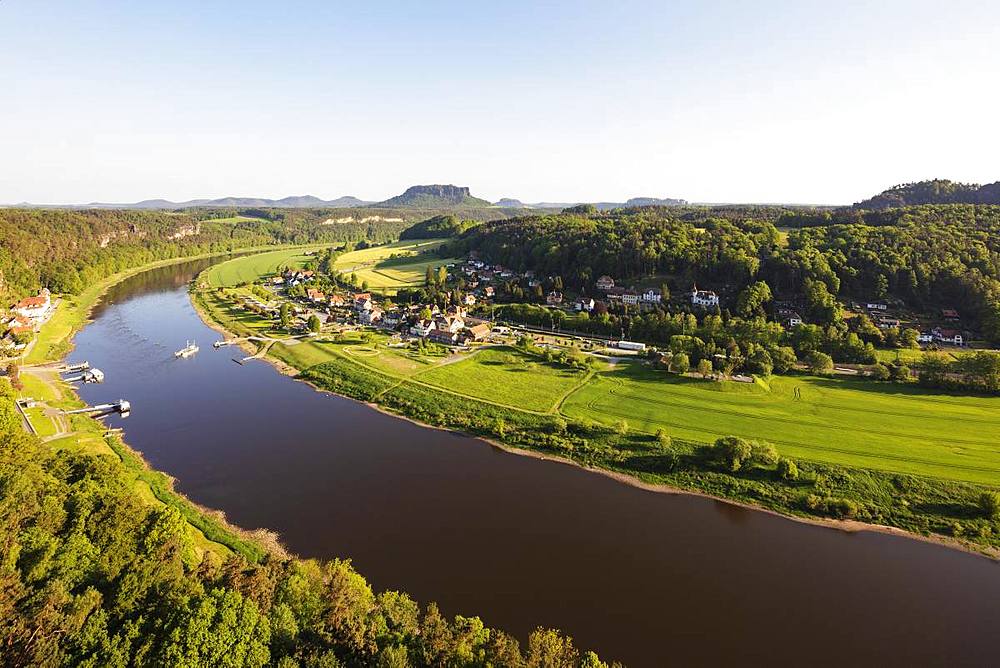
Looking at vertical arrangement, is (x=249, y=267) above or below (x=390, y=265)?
below

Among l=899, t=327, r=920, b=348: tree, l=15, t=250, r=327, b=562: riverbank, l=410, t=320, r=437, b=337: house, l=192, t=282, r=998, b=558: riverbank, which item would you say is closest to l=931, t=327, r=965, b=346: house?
l=899, t=327, r=920, b=348: tree

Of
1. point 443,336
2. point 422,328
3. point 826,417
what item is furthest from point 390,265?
point 826,417

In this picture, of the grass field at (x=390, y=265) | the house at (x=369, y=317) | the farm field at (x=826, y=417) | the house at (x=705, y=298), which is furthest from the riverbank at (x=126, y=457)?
the house at (x=705, y=298)

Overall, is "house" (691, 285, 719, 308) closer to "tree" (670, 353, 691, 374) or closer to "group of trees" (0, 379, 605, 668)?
"tree" (670, 353, 691, 374)

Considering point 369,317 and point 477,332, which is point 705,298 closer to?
point 477,332

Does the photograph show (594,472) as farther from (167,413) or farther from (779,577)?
(167,413)
